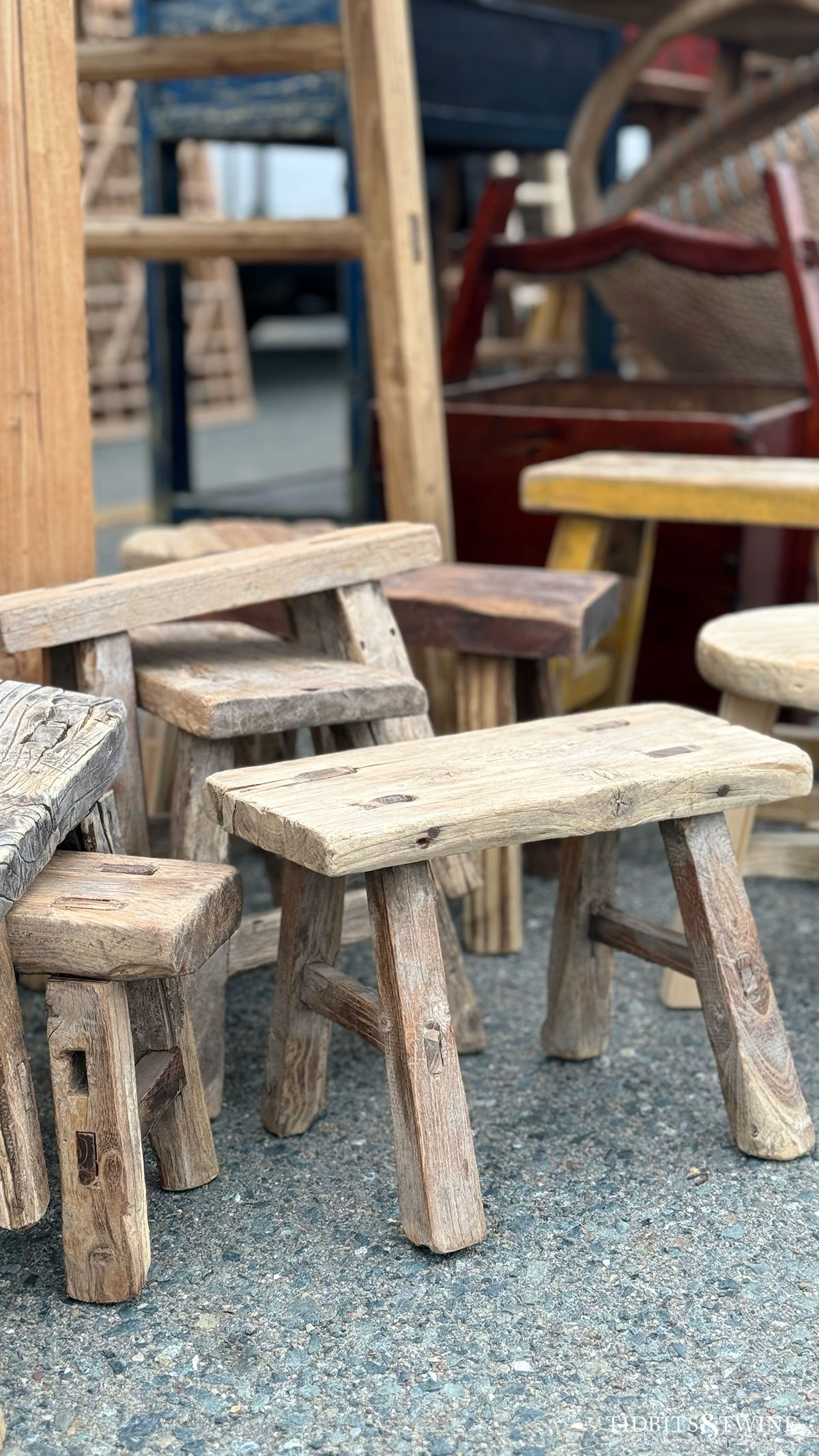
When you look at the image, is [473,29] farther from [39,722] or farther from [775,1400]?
[775,1400]

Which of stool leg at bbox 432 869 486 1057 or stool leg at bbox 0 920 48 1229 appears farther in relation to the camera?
stool leg at bbox 432 869 486 1057

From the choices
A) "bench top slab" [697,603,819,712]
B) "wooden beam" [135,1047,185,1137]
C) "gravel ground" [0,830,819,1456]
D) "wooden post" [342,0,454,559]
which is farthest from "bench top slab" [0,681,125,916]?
"wooden post" [342,0,454,559]

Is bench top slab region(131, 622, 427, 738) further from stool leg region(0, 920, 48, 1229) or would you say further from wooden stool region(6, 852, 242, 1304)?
stool leg region(0, 920, 48, 1229)

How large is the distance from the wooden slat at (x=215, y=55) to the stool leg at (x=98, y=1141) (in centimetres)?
182

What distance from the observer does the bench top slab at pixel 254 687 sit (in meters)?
1.57

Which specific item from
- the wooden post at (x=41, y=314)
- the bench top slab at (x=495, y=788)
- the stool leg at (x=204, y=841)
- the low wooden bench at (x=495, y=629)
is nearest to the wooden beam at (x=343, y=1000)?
the stool leg at (x=204, y=841)

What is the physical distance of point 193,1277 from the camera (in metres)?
1.39

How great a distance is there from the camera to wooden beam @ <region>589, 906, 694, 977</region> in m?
1.62

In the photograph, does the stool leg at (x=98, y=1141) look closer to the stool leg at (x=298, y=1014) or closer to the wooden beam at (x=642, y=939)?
the stool leg at (x=298, y=1014)

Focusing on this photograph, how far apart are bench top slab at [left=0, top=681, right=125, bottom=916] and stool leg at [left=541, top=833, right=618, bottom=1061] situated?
563 millimetres

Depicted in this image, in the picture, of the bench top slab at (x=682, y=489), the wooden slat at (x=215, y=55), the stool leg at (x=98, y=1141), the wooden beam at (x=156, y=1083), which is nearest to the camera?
the stool leg at (x=98, y=1141)

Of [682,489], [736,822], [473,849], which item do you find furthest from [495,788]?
[682,489]

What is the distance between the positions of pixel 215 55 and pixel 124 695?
1.48 m

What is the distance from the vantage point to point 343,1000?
1.52m
